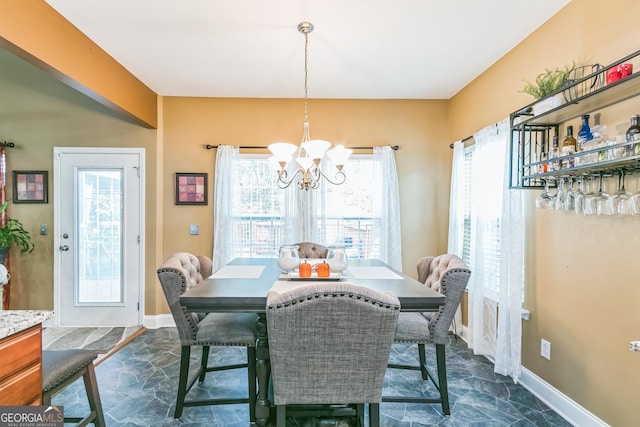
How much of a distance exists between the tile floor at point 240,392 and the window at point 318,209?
123cm

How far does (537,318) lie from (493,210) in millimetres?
921

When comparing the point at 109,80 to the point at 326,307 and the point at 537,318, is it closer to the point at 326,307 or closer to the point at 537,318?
the point at 326,307

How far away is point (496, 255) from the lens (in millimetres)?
2842

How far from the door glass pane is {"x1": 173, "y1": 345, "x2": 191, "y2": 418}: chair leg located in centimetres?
219

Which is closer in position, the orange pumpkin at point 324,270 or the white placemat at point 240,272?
the orange pumpkin at point 324,270

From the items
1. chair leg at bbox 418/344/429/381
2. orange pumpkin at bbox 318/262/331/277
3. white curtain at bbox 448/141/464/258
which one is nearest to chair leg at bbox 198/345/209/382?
orange pumpkin at bbox 318/262/331/277

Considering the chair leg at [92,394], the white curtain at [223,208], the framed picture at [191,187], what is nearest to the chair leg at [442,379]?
the chair leg at [92,394]

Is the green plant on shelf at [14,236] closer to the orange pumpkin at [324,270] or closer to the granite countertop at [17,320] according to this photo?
the granite countertop at [17,320]

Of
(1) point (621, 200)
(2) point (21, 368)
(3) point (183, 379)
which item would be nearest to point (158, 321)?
(3) point (183, 379)

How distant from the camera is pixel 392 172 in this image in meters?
3.77

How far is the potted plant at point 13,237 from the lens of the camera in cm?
347

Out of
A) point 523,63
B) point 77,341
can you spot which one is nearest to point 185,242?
point 77,341

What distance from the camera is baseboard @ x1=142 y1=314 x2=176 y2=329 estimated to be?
374 cm

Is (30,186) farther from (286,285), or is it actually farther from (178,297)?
(286,285)
